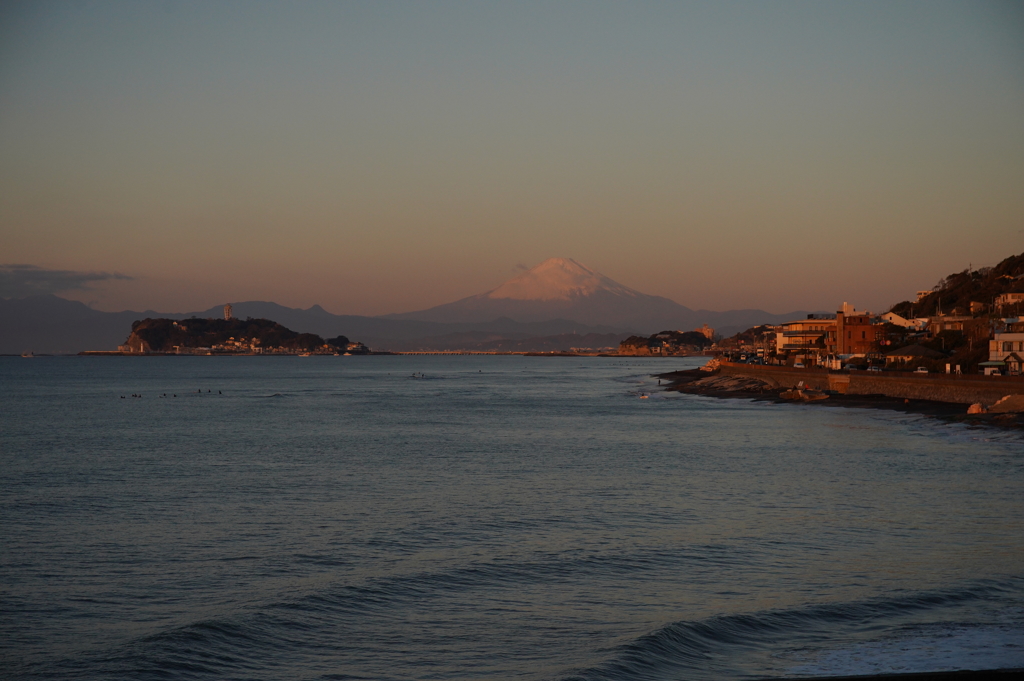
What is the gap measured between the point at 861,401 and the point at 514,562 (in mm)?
55473

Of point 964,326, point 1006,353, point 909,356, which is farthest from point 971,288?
point 1006,353

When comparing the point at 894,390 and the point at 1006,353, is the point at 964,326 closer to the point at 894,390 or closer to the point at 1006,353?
the point at 1006,353

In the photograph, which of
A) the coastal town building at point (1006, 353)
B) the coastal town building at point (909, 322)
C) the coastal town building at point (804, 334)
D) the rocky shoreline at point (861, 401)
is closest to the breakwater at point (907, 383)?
the rocky shoreline at point (861, 401)

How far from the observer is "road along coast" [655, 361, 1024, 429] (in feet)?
159

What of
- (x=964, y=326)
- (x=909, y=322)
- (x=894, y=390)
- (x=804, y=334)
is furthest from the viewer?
(x=804, y=334)

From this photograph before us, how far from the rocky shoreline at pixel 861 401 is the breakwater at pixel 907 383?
0.79m

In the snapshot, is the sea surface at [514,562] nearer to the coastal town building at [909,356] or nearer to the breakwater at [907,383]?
the breakwater at [907,383]

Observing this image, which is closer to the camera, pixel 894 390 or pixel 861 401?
pixel 861 401

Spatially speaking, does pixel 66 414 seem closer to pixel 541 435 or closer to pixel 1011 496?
pixel 541 435

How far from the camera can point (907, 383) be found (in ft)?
211

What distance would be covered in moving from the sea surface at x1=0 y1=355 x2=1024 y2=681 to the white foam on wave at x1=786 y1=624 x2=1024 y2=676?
0.05m

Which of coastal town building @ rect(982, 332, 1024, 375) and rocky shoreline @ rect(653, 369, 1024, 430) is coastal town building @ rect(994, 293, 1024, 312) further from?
rocky shoreline @ rect(653, 369, 1024, 430)

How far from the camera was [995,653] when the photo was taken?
35.0 feet

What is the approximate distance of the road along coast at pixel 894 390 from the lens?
4853 cm
